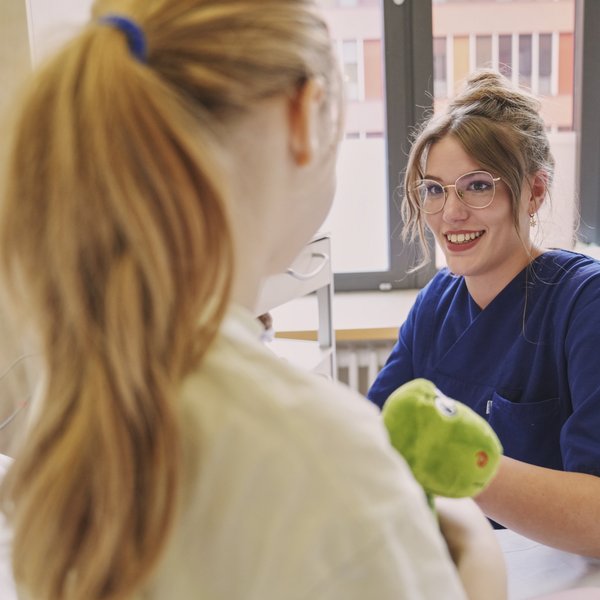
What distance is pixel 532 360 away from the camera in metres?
1.20

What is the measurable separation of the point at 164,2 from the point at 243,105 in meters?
0.08

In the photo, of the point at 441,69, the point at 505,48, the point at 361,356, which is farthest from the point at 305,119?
the point at 505,48

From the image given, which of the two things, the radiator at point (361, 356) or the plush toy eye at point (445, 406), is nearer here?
the plush toy eye at point (445, 406)

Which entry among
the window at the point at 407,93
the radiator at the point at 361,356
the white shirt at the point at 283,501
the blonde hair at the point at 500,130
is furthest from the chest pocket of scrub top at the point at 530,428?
the window at the point at 407,93

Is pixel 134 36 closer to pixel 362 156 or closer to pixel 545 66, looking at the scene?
pixel 362 156

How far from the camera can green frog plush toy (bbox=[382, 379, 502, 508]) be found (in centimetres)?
62

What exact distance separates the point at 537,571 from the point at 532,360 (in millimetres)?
361

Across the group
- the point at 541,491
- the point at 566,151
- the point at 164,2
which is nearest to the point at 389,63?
the point at 566,151

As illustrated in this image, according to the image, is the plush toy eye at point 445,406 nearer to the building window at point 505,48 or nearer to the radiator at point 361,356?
the radiator at point 361,356

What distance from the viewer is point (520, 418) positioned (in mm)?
1178

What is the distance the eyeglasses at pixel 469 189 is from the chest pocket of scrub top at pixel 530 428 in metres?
0.34

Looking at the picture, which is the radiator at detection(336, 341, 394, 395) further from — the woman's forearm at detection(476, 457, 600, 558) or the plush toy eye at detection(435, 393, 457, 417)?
the plush toy eye at detection(435, 393, 457, 417)

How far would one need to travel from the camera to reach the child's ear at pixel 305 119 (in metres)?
0.48

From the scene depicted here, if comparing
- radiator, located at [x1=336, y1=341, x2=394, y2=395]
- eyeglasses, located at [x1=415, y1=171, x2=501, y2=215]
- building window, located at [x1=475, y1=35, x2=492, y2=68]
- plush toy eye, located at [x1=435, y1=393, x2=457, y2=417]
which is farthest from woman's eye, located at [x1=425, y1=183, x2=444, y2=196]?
building window, located at [x1=475, y1=35, x2=492, y2=68]
